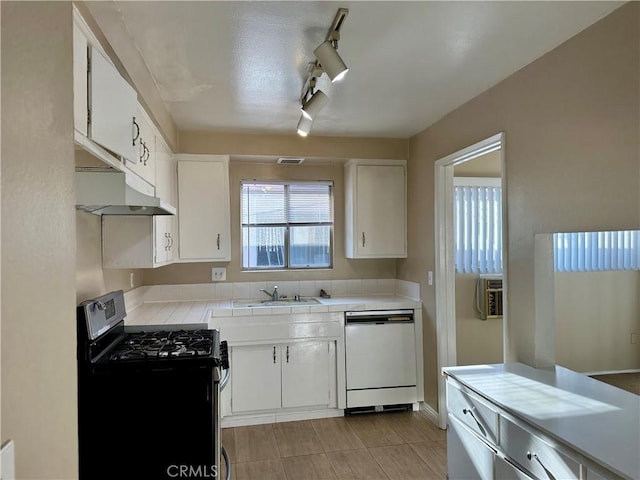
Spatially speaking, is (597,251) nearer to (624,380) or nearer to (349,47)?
(624,380)

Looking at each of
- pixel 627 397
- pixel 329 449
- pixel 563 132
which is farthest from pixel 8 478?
pixel 329 449

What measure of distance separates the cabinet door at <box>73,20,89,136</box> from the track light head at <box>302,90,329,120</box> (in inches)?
47.2

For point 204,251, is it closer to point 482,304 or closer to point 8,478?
point 482,304

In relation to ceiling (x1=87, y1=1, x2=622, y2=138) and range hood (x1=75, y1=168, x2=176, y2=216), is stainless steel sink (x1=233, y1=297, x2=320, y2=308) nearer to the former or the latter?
ceiling (x1=87, y1=1, x2=622, y2=138)

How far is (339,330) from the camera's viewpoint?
141 inches

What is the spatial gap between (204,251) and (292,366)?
1.22m

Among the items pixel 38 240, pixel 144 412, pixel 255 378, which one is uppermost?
pixel 38 240

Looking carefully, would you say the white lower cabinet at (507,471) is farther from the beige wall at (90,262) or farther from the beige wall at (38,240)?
the beige wall at (90,262)

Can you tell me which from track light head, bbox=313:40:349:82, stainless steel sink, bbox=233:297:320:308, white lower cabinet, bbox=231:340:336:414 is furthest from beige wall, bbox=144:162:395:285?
track light head, bbox=313:40:349:82

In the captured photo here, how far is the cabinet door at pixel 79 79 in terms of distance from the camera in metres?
1.35

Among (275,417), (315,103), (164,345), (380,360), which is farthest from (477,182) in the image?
(164,345)

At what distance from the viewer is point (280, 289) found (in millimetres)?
4133

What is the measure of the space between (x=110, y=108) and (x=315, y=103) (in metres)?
1.11

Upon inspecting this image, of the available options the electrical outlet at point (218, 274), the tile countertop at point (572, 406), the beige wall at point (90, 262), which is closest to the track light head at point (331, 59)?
the beige wall at point (90, 262)
